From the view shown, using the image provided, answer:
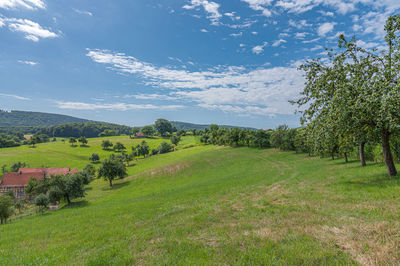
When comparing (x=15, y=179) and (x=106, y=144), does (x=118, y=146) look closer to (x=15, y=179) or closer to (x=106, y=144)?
(x=106, y=144)

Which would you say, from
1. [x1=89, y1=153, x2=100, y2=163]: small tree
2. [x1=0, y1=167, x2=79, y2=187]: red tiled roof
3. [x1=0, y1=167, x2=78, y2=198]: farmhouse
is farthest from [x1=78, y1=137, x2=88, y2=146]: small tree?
[x1=0, y1=167, x2=78, y2=198]: farmhouse

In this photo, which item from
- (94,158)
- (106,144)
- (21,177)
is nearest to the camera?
(21,177)

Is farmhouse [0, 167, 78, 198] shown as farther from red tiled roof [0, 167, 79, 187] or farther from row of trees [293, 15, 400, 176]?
row of trees [293, 15, 400, 176]

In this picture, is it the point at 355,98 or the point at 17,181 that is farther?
the point at 17,181

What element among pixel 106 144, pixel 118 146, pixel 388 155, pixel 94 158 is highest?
pixel 388 155

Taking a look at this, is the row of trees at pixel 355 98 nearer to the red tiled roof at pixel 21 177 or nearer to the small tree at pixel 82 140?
the red tiled roof at pixel 21 177

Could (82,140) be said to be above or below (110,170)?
above

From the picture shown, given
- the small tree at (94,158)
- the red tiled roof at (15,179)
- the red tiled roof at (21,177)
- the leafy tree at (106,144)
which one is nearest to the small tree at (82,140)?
the leafy tree at (106,144)

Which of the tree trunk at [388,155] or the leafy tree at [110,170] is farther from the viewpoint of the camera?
the leafy tree at [110,170]

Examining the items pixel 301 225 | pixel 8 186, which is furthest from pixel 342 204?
pixel 8 186

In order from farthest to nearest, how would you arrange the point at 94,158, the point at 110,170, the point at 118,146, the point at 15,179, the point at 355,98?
1. the point at 118,146
2. the point at 94,158
3. the point at 15,179
4. the point at 110,170
5. the point at 355,98

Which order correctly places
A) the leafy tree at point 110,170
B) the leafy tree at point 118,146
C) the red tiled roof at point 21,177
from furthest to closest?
the leafy tree at point 118,146 → the red tiled roof at point 21,177 → the leafy tree at point 110,170

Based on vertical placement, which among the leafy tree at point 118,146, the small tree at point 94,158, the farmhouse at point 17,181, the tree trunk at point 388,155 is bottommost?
the farmhouse at point 17,181

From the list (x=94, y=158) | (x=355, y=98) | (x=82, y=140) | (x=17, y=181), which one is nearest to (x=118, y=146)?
(x=94, y=158)
